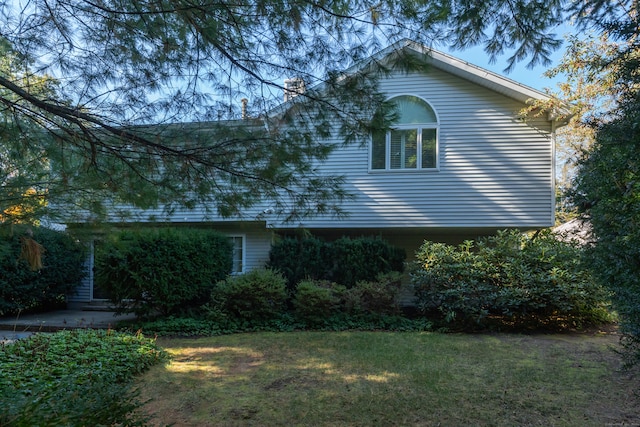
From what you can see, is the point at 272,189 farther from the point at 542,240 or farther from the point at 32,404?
the point at 542,240

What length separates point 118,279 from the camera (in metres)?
8.15

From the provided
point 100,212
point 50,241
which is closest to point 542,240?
point 100,212

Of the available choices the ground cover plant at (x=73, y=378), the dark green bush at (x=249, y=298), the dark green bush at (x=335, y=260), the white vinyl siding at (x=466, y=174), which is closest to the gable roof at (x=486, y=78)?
the white vinyl siding at (x=466, y=174)

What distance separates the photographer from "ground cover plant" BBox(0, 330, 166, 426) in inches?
98.0

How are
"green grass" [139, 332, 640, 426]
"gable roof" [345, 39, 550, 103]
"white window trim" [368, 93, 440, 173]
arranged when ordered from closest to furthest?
"green grass" [139, 332, 640, 426]
"gable roof" [345, 39, 550, 103]
"white window trim" [368, 93, 440, 173]

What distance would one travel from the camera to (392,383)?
5.06m

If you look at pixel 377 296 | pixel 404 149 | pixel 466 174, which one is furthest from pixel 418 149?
pixel 377 296

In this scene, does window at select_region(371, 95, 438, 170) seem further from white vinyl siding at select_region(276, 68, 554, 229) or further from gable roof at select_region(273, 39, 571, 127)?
gable roof at select_region(273, 39, 571, 127)

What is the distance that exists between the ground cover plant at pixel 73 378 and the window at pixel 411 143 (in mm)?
6704

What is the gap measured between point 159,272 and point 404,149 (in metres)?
6.29

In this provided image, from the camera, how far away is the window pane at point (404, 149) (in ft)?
33.4

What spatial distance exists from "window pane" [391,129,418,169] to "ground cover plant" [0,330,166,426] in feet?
22.3

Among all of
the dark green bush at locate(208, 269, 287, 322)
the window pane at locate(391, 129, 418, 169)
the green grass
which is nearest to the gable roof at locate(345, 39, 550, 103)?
the window pane at locate(391, 129, 418, 169)

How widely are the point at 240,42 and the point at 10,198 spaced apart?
2576 millimetres
